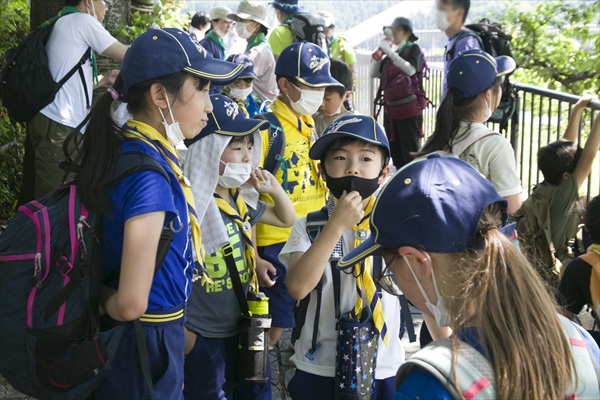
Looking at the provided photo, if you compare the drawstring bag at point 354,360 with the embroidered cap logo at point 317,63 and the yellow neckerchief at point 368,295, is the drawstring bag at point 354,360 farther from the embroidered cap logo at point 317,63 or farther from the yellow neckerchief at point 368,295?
the embroidered cap logo at point 317,63

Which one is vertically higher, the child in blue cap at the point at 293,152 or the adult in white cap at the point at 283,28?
the adult in white cap at the point at 283,28

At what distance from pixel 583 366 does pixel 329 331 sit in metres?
A: 1.65

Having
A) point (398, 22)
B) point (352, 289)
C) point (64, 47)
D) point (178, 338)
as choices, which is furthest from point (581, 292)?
point (398, 22)

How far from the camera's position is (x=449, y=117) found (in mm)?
4504

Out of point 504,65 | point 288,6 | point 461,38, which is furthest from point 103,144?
point 288,6

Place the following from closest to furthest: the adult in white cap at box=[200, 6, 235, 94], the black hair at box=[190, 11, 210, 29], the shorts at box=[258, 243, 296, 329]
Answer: the shorts at box=[258, 243, 296, 329], the adult in white cap at box=[200, 6, 235, 94], the black hair at box=[190, 11, 210, 29]

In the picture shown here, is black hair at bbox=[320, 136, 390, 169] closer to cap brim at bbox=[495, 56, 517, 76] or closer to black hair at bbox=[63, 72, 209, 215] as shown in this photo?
black hair at bbox=[63, 72, 209, 215]

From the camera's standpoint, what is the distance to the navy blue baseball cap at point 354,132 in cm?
355

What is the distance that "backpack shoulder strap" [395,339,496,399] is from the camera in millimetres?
1729

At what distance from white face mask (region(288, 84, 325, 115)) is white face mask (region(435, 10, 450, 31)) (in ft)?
7.55

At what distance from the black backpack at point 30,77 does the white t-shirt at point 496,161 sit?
9.89 feet

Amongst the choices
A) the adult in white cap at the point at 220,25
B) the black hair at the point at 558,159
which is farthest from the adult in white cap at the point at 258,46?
the black hair at the point at 558,159

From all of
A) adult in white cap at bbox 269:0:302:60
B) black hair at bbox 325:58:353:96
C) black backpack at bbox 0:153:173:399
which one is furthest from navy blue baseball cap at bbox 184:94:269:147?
adult in white cap at bbox 269:0:302:60

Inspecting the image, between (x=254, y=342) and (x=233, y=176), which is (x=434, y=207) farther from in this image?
(x=233, y=176)
